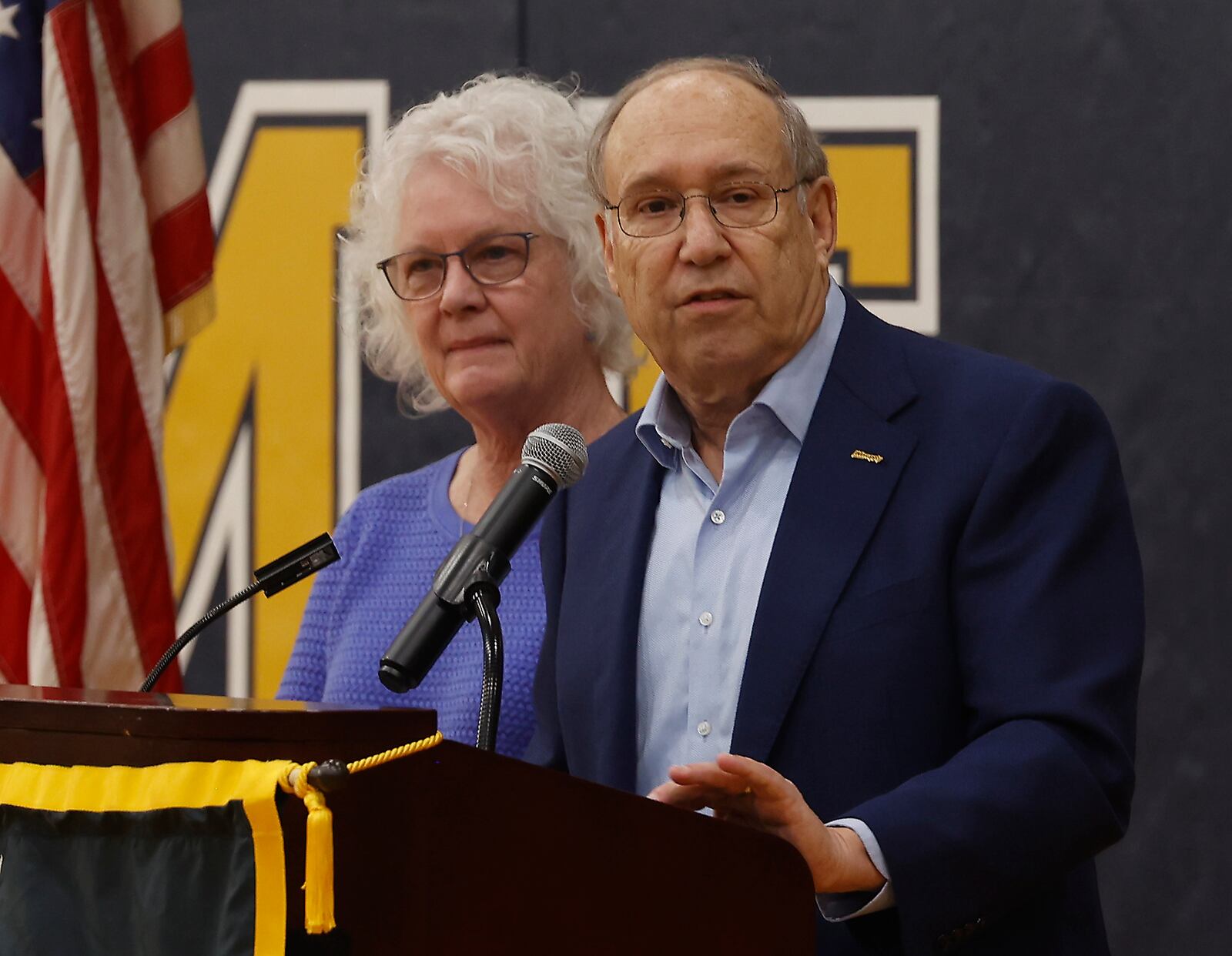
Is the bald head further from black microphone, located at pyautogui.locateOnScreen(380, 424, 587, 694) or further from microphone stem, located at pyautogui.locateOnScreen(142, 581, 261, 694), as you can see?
microphone stem, located at pyautogui.locateOnScreen(142, 581, 261, 694)

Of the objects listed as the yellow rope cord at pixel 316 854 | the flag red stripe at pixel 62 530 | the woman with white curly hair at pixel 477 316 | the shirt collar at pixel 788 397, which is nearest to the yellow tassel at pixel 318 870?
the yellow rope cord at pixel 316 854

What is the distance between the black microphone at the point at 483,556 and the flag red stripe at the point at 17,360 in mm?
1603

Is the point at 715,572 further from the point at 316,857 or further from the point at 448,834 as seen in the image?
the point at 316,857

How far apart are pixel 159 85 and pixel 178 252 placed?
30cm

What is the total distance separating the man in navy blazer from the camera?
141 centimetres

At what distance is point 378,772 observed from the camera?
1005 millimetres

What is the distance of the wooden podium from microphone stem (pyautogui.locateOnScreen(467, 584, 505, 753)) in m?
0.17

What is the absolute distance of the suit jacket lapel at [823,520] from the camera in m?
1.57

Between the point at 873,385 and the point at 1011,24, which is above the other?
the point at 1011,24

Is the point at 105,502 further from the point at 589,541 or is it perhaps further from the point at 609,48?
the point at 609,48

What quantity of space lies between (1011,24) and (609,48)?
82 centimetres

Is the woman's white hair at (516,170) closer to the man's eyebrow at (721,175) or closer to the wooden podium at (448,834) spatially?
the man's eyebrow at (721,175)

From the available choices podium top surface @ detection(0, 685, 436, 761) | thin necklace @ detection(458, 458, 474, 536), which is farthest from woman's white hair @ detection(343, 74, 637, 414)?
podium top surface @ detection(0, 685, 436, 761)

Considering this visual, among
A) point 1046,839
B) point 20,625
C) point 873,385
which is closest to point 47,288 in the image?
point 20,625
